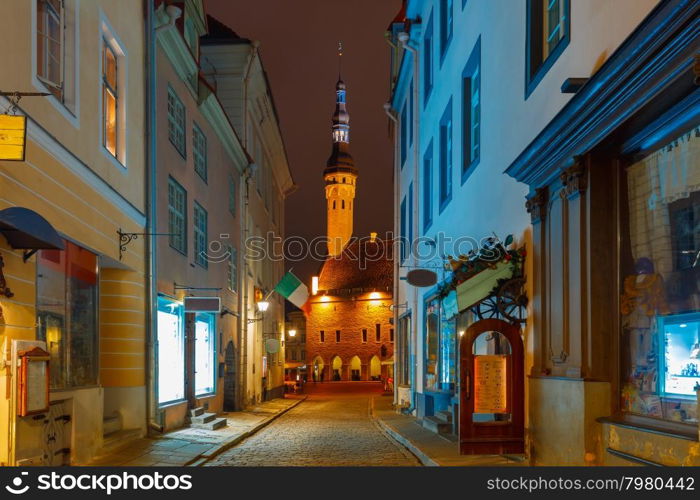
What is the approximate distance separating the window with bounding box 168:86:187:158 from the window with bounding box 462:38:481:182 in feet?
22.2

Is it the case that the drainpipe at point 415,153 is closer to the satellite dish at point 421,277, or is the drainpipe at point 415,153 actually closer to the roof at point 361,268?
the satellite dish at point 421,277

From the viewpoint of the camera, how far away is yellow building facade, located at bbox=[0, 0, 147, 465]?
903 centimetres

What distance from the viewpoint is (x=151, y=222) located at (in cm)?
1580

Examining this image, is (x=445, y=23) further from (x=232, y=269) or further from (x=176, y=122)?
(x=232, y=269)

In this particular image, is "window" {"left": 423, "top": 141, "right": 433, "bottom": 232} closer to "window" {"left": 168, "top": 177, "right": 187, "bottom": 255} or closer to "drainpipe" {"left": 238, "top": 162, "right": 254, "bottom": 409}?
"window" {"left": 168, "top": 177, "right": 187, "bottom": 255}

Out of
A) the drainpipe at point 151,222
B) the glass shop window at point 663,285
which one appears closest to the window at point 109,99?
the drainpipe at point 151,222

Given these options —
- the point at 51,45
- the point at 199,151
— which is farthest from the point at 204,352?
the point at 51,45

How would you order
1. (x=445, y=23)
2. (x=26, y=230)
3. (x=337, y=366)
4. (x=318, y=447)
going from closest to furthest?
(x=26, y=230)
(x=318, y=447)
(x=445, y=23)
(x=337, y=366)

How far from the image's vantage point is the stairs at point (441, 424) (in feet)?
52.4

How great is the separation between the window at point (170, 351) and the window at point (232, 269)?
289 inches

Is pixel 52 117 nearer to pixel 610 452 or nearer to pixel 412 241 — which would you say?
pixel 610 452

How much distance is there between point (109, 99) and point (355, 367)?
68965 millimetres
